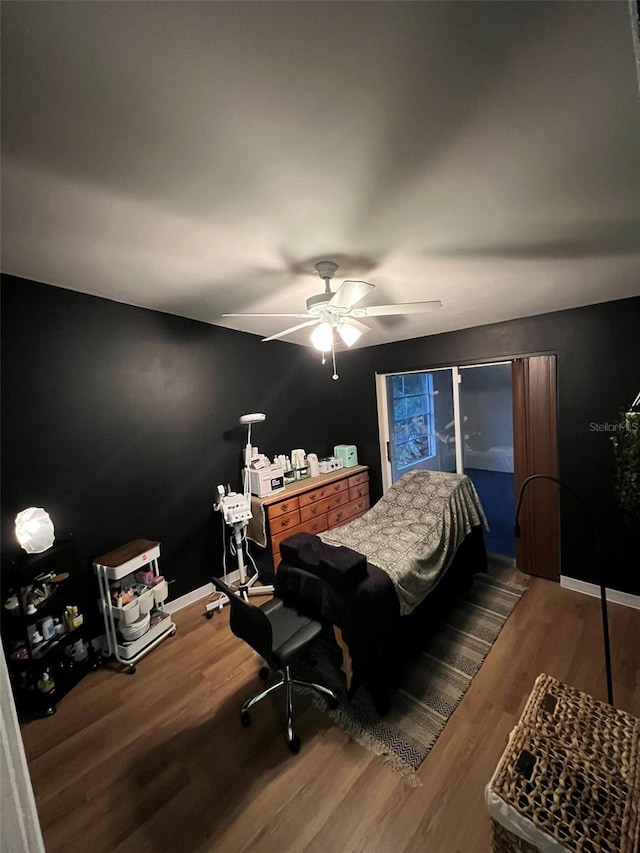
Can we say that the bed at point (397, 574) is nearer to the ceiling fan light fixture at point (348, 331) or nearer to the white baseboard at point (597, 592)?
the white baseboard at point (597, 592)

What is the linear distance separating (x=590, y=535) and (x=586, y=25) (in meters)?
3.12

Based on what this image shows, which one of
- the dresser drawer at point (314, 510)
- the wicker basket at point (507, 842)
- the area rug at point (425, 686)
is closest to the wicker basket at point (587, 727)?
the wicker basket at point (507, 842)

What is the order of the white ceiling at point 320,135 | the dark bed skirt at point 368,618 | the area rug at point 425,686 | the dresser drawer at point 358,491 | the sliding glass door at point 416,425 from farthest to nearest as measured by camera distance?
the sliding glass door at point 416,425 → the dresser drawer at point 358,491 → the dark bed skirt at point 368,618 → the area rug at point 425,686 → the white ceiling at point 320,135

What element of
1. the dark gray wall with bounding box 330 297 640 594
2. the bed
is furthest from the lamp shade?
the dark gray wall with bounding box 330 297 640 594

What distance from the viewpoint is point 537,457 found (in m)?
2.93

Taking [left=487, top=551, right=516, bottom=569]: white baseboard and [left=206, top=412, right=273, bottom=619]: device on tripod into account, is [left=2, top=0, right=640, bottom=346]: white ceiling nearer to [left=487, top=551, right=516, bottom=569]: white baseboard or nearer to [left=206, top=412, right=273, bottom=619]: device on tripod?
[left=206, top=412, right=273, bottom=619]: device on tripod

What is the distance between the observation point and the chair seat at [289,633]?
5.54 feet

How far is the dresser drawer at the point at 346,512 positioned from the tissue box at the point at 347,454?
1.53ft

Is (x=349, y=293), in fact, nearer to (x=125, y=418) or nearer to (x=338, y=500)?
(x=125, y=418)

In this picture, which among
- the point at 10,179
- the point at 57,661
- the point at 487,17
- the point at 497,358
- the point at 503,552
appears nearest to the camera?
the point at 487,17

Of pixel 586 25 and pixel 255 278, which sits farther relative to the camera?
pixel 255 278

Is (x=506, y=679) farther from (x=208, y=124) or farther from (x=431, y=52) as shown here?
(x=208, y=124)

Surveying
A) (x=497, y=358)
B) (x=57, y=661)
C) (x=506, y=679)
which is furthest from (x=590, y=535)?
(x=57, y=661)

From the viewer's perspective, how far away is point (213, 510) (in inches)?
125
